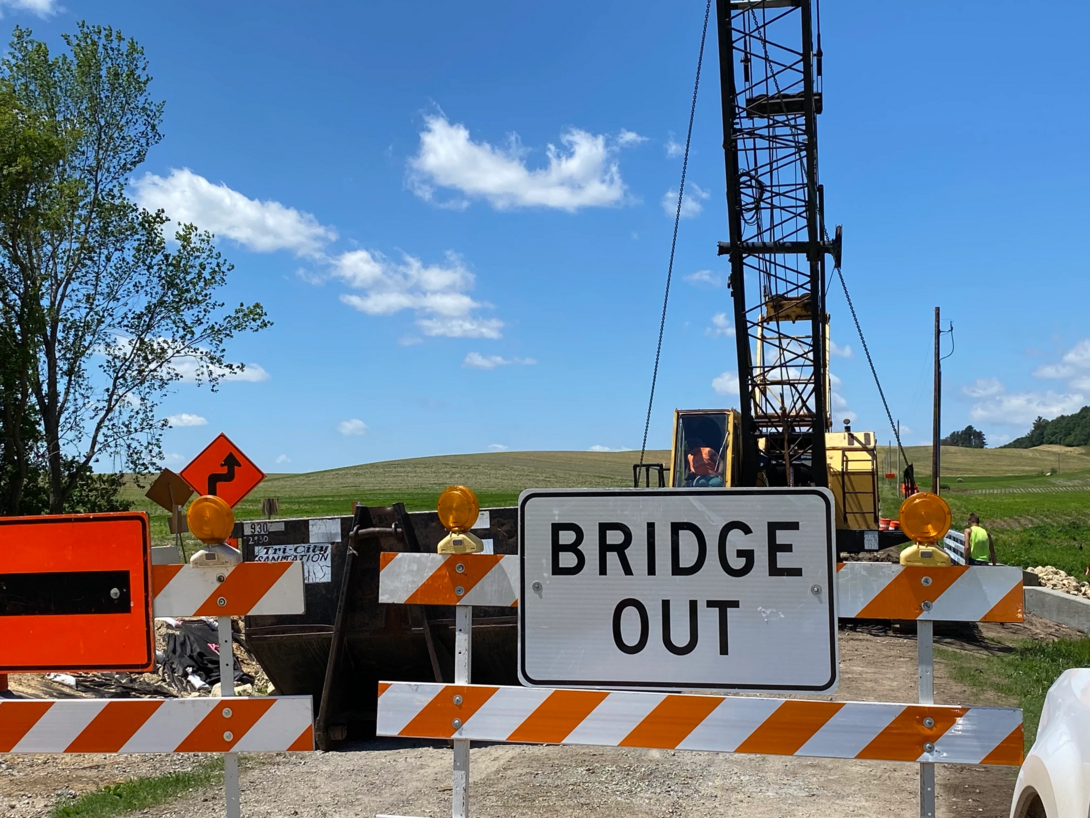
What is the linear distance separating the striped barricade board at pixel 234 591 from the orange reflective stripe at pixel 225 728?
0.40 meters

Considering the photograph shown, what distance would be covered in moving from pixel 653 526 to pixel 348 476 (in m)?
92.1

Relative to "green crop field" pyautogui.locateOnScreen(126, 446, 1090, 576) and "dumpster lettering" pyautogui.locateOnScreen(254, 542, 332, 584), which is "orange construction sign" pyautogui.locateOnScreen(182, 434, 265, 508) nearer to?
"dumpster lettering" pyautogui.locateOnScreen(254, 542, 332, 584)

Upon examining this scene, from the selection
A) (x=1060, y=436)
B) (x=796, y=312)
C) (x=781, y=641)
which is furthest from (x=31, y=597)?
(x=1060, y=436)

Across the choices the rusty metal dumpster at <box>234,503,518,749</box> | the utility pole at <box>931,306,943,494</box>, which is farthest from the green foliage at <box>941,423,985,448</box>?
the rusty metal dumpster at <box>234,503,518,749</box>

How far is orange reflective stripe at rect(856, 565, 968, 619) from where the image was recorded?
Result: 3.66 metres

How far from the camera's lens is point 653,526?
3777 millimetres

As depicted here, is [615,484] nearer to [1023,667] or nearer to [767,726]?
[1023,667]

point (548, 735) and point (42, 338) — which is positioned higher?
point (42, 338)

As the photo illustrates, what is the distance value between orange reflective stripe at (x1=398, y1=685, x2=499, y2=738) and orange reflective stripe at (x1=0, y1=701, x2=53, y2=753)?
1634 mm

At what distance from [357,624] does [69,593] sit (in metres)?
3.40

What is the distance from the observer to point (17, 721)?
13.8ft

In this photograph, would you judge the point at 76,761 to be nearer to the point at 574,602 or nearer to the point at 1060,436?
the point at 574,602

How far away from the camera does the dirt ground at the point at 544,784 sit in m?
5.67

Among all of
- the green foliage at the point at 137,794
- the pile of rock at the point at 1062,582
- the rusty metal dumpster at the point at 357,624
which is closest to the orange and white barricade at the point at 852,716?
the green foliage at the point at 137,794
